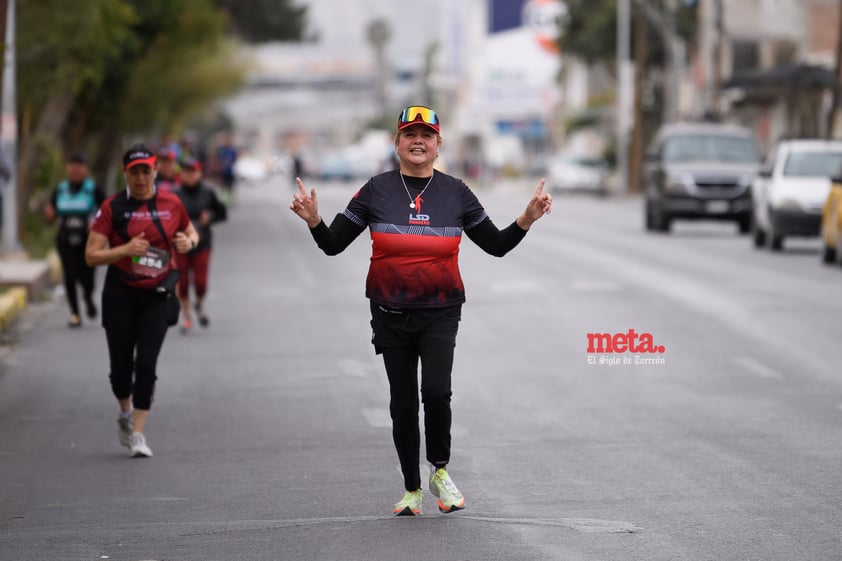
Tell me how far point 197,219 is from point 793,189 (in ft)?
47.7

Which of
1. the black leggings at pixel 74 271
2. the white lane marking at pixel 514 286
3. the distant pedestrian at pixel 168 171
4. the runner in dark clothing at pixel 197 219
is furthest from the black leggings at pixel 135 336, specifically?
the white lane marking at pixel 514 286

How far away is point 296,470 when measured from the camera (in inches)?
392

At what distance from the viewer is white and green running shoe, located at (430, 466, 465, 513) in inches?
333

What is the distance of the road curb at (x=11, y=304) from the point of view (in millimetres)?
18688

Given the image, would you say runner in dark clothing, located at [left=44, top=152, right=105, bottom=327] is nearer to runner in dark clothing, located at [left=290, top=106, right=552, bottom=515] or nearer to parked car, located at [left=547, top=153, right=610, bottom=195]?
runner in dark clothing, located at [left=290, top=106, right=552, bottom=515]

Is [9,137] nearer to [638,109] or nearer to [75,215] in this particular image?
[75,215]

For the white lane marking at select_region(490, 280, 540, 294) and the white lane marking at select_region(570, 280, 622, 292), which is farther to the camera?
the white lane marking at select_region(490, 280, 540, 294)

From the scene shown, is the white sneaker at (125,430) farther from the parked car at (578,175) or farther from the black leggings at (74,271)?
the parked car at (578,175)

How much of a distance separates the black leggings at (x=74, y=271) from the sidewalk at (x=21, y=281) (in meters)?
0.67

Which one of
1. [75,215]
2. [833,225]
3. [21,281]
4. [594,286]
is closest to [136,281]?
[75,215]

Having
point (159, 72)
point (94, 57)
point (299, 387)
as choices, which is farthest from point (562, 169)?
point (299, 387)

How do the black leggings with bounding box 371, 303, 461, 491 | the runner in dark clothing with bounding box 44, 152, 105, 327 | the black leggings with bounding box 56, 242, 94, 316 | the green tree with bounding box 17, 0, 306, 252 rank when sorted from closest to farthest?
the black leggings with bounding box 371, 303, 461, 491, the runner in dark clothing with bounding box 44, 152, 105, 327, the black leggings with bounding box 56, 242, 94, 316, the green tree with bounding box 17, 0, 306, 252

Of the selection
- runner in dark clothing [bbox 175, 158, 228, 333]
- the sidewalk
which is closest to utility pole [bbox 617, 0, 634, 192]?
the sidewalk

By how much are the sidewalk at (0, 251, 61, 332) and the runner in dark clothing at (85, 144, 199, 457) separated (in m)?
7.88
